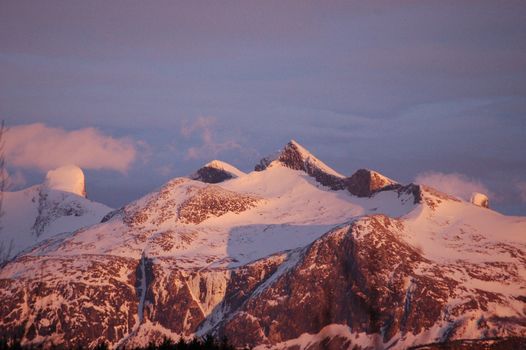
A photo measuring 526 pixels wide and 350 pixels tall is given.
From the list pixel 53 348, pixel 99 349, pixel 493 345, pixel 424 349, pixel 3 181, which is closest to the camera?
pixel 3 181

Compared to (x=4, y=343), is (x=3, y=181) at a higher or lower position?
higher

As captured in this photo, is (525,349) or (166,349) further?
(525,349)

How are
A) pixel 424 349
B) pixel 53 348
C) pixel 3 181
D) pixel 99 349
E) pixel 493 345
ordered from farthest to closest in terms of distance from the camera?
pixel 493 345 → pixel 424 349 → pixel 99 349 → pixel 53 348 → pixel 3 181

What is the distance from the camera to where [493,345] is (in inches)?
7830

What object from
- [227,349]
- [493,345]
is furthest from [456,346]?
[227,349]

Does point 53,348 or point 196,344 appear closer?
point 53,348

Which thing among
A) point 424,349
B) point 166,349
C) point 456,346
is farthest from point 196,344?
point 456,346

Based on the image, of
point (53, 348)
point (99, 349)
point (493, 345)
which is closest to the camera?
point (53, 348)

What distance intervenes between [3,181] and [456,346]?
129 metres

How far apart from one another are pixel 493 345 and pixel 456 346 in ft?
36.6

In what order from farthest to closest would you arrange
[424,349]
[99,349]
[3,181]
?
[424,349], [99,349], [3,181]

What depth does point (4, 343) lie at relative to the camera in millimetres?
90438

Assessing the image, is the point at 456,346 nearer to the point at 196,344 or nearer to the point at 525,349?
the point at 525,349

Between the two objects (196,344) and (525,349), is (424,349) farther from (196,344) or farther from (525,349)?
(196,344)
